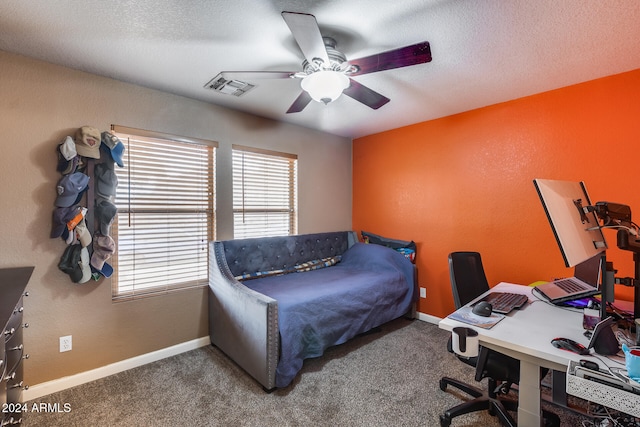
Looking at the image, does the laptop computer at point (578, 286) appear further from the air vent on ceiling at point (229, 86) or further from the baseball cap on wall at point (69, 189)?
the baseball cap on wall at point (69, 189)

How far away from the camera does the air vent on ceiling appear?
7.63 feet

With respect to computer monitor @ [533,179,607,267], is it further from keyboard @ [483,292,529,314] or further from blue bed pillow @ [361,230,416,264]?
blue bed pillow @ [361,230,416,264]

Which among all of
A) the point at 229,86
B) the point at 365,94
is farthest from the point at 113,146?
the point at 365,94

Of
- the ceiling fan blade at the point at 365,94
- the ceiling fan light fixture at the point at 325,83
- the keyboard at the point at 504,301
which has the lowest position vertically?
the keyboard at the point at 504,301

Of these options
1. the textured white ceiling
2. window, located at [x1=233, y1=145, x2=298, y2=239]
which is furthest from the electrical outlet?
the textured white ceiling

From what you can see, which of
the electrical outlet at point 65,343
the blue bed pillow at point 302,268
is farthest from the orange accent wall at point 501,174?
the electrical outlet at point 65,343

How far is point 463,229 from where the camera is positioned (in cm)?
315

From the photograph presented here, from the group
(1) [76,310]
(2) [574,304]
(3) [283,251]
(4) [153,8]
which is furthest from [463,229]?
(1) [76,310]

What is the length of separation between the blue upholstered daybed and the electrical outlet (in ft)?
3.40

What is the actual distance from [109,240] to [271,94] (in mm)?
1760

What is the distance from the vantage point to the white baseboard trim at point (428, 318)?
132 inches

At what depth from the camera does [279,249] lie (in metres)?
3.27

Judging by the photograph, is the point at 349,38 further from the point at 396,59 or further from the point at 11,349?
the point at 11,349

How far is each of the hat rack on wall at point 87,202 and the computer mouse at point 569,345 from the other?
109 inches
